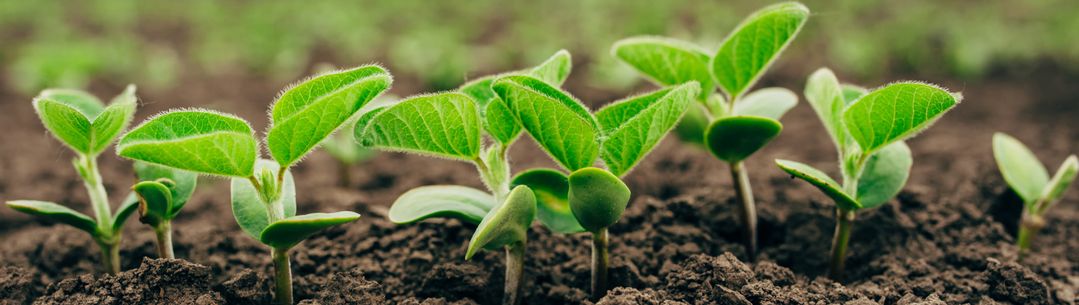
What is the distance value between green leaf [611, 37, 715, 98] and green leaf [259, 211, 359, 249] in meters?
0.75

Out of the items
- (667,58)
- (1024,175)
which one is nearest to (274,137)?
(667,58)

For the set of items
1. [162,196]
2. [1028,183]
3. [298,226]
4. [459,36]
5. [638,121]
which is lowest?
[298,226]

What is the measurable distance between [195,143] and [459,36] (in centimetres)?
448

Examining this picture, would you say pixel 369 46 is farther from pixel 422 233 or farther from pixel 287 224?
pixel 287 224

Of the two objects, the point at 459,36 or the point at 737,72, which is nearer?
the point at 737,72

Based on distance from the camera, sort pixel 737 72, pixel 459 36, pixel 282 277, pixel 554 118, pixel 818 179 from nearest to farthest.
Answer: pixel 554 118 < pixel 818 179 < pixel 282 277 < pixel 737 72 < pixel 459 36

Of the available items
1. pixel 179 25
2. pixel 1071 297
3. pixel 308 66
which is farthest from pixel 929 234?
pixel 179 25

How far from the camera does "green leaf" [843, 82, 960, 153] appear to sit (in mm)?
1659

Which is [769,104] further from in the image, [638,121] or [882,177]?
[638,121]

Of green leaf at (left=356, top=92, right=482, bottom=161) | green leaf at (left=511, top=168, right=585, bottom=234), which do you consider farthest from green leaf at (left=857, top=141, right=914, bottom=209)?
green leaf at (left=356, top=92, right=482, bottom=161)

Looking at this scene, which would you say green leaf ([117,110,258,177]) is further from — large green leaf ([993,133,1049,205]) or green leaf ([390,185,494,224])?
large green leaf ([993,133,1049,205])

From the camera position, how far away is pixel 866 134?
1.77m

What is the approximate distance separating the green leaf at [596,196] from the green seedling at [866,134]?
0.31 meters

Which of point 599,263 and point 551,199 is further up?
point 551,199
